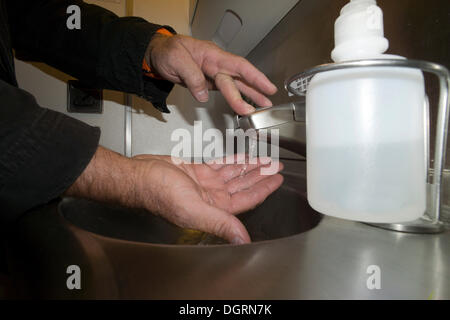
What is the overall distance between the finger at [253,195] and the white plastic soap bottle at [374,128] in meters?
0.30

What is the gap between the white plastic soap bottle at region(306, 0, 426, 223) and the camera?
0.21m

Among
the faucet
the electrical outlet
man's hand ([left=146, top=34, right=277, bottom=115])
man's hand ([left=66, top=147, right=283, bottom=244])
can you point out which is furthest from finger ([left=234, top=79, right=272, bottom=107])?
the electrical outlet

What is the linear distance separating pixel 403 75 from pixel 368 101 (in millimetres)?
40

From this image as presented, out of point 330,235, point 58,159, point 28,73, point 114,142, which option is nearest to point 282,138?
point 330,235

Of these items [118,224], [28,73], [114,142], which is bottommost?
[118,224]

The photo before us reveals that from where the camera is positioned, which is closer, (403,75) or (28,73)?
(403,75)

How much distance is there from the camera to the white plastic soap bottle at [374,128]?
0.21 m

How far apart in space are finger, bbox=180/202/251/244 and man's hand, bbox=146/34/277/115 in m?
0.25

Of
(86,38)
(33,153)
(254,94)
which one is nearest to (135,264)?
(33,153)

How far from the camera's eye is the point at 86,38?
2.35 feet

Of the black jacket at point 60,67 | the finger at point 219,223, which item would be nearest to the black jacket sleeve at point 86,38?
the black jacket at point 60,67
